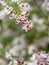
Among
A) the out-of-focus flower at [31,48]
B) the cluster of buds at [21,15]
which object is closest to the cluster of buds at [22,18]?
the cluster of buds at [21,15]

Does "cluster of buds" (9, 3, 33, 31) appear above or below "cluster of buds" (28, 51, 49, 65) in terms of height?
above

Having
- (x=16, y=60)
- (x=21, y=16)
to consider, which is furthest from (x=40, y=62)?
(x=21, y=16)

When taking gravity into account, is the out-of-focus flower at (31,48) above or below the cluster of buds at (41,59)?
above

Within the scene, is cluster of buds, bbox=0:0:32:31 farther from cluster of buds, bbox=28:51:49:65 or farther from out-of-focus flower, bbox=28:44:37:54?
out-of-focus flower, bbox=28:44:37:54

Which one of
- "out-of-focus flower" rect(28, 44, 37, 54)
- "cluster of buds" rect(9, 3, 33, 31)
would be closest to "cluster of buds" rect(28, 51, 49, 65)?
"cluster of buds" rect(9, 3, 33, 31)

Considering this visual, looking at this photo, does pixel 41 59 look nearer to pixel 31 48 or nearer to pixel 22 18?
A: pixel 22 18

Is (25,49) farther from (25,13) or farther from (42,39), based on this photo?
(25,13)

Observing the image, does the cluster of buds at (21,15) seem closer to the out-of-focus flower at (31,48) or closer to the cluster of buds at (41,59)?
the cluster of buds at (41,59)

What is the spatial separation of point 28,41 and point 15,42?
0.13 meters

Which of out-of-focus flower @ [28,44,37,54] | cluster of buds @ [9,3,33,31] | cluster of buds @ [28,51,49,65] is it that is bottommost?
cluster of buds @ [28,51,49,65]

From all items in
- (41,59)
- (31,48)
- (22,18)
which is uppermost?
(31,48)

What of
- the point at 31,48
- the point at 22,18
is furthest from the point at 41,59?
the point at 31,48

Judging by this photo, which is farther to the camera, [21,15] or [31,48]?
[31,48]

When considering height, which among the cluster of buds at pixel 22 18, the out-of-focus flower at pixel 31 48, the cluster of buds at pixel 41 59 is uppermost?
the out-of-focus flower at pixel 31 48
